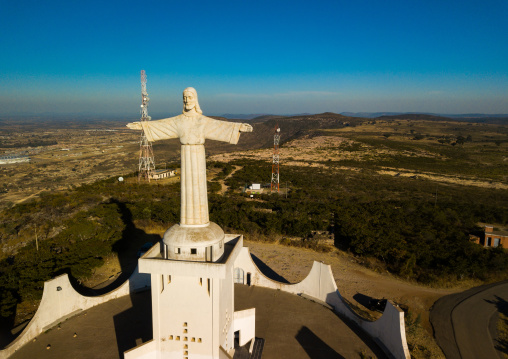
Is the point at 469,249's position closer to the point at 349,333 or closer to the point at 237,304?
the point at 349,333

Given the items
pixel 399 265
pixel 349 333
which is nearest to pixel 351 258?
pixel 399 265

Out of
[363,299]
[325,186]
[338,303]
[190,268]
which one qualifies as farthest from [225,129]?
[325,186]

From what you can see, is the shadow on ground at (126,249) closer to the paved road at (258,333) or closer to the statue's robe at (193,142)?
the paved road at (258,333)

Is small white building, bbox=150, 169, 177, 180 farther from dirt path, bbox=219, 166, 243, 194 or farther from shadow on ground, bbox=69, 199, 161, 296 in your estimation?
shadow on ground, bbox=69, 199, 161, 296

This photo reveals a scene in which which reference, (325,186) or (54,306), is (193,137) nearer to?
(54,306)

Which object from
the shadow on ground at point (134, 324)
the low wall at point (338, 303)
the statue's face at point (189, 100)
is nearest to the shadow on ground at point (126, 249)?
the shadow on ground at point (134, 324)

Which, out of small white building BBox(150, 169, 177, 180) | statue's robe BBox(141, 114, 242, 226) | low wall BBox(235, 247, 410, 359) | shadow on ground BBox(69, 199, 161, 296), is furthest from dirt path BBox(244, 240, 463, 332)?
small white building BBox(150, 169, 177, 180)
